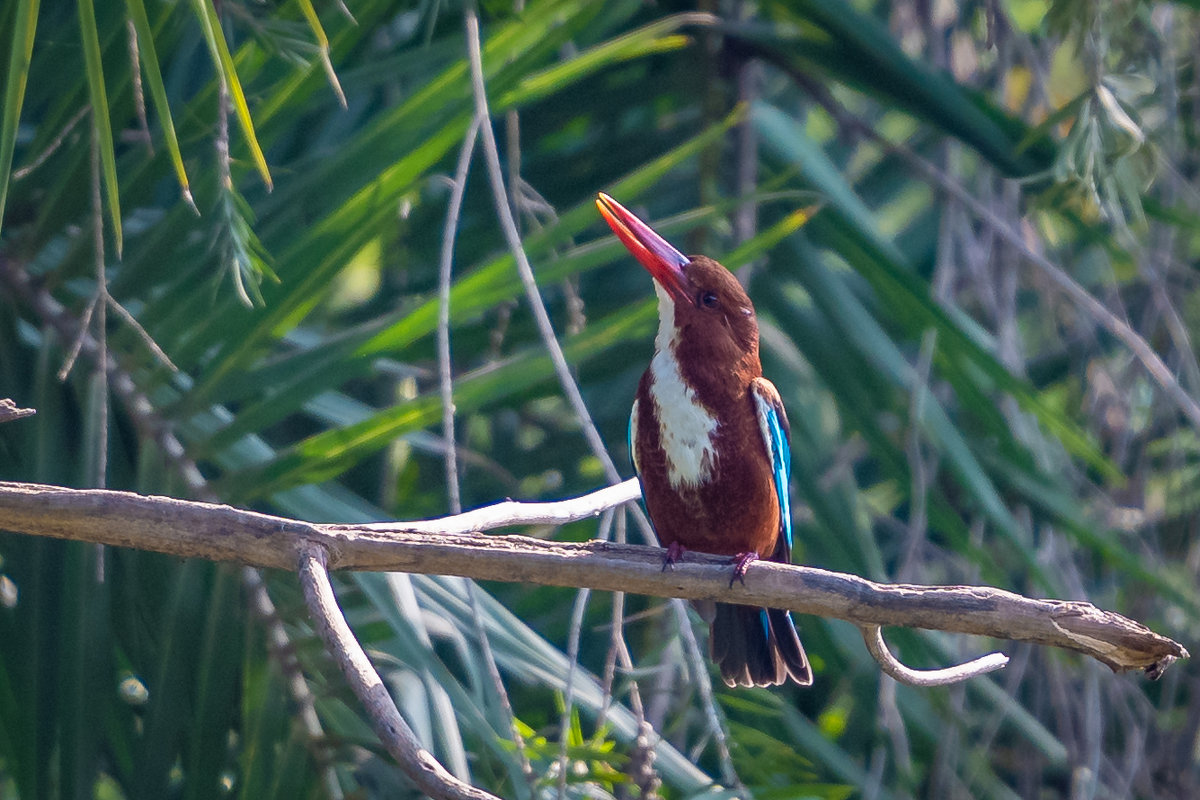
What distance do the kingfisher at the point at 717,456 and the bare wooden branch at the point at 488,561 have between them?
0.97 m

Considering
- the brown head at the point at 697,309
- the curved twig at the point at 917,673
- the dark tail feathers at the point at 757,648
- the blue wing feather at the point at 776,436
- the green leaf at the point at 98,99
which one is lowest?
the dark tail feathers at the point at 757,648

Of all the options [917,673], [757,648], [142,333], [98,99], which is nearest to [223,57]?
[98,99]

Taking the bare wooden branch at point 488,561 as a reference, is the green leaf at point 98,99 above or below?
above

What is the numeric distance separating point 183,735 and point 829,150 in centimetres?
345

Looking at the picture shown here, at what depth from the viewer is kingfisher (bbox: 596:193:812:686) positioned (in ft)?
9.24

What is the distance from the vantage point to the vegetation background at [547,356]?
2.34 metres

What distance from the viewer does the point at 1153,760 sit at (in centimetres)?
385

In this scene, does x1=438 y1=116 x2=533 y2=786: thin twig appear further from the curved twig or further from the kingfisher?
the curved twig

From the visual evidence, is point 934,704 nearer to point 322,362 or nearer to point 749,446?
point 749,446

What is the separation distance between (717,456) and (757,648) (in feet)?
1.46

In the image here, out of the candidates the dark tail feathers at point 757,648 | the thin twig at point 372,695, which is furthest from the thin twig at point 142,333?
the dark tail feathers at point 757,648

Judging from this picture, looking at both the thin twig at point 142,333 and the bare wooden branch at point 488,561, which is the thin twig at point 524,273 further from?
the thin twig at point 142,333

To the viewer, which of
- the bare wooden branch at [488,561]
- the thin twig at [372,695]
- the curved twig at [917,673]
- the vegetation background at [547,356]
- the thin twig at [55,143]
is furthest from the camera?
the vegetation background at [547,356]

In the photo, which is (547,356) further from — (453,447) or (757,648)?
(757,648)
